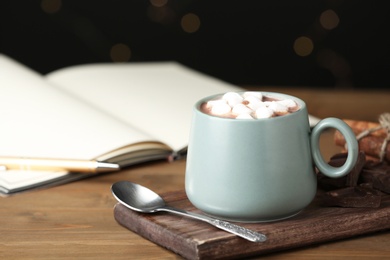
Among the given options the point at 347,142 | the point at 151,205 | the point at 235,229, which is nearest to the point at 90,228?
the point at 151,205

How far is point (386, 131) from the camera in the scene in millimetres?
1204

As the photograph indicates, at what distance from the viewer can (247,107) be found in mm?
993

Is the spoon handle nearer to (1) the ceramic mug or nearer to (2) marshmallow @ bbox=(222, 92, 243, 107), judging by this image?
(1) the ceramic mug

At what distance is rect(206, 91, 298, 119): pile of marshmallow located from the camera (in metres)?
0.98

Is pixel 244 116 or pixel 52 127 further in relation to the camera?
→ pixel 52 127

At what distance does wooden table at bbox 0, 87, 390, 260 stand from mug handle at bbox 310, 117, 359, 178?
9 cm

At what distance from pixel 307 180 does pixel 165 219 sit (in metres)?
0.18

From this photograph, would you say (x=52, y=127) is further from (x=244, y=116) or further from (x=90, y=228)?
(x=244, y=116)

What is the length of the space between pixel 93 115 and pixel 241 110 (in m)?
0.50

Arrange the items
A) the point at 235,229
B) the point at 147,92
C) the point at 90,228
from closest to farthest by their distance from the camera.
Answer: the point at 235,229
the point at 90,228
the point at 147,92

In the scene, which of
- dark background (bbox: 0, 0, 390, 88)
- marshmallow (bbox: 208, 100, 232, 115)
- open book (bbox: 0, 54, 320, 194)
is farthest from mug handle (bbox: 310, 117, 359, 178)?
dark background (bbox: 0, 0, 390, 88)

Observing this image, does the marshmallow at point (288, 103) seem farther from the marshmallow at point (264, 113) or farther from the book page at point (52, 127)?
the book page at point (52, 127)

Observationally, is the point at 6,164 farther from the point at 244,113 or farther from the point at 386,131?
the point at 386,131

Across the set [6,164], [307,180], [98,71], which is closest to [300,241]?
[307,180]
